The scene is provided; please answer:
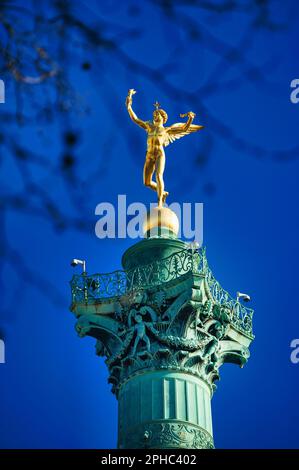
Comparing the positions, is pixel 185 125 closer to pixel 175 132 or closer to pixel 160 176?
pixel 175 132

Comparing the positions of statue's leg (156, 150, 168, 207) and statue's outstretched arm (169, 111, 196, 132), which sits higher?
statue's outstretched arm (169, 111, 196, 132)

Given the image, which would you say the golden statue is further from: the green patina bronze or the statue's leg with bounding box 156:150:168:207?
the green patina bronze

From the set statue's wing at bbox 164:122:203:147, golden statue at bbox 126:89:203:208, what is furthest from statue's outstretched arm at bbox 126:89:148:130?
statue's wing at bbox 164:122:203:147

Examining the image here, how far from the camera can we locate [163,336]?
33.1m

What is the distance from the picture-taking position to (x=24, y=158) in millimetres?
16453

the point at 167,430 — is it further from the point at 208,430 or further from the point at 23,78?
the point at 23,78

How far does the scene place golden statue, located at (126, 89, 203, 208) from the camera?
126 ft

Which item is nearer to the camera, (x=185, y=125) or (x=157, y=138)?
(x=157, y=138)

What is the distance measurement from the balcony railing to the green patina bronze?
0.03 metres

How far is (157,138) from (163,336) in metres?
8.13

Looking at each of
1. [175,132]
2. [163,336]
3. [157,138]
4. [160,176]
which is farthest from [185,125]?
[163,336]

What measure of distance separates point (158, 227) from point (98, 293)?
3076 mm

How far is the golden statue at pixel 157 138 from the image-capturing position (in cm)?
3828
